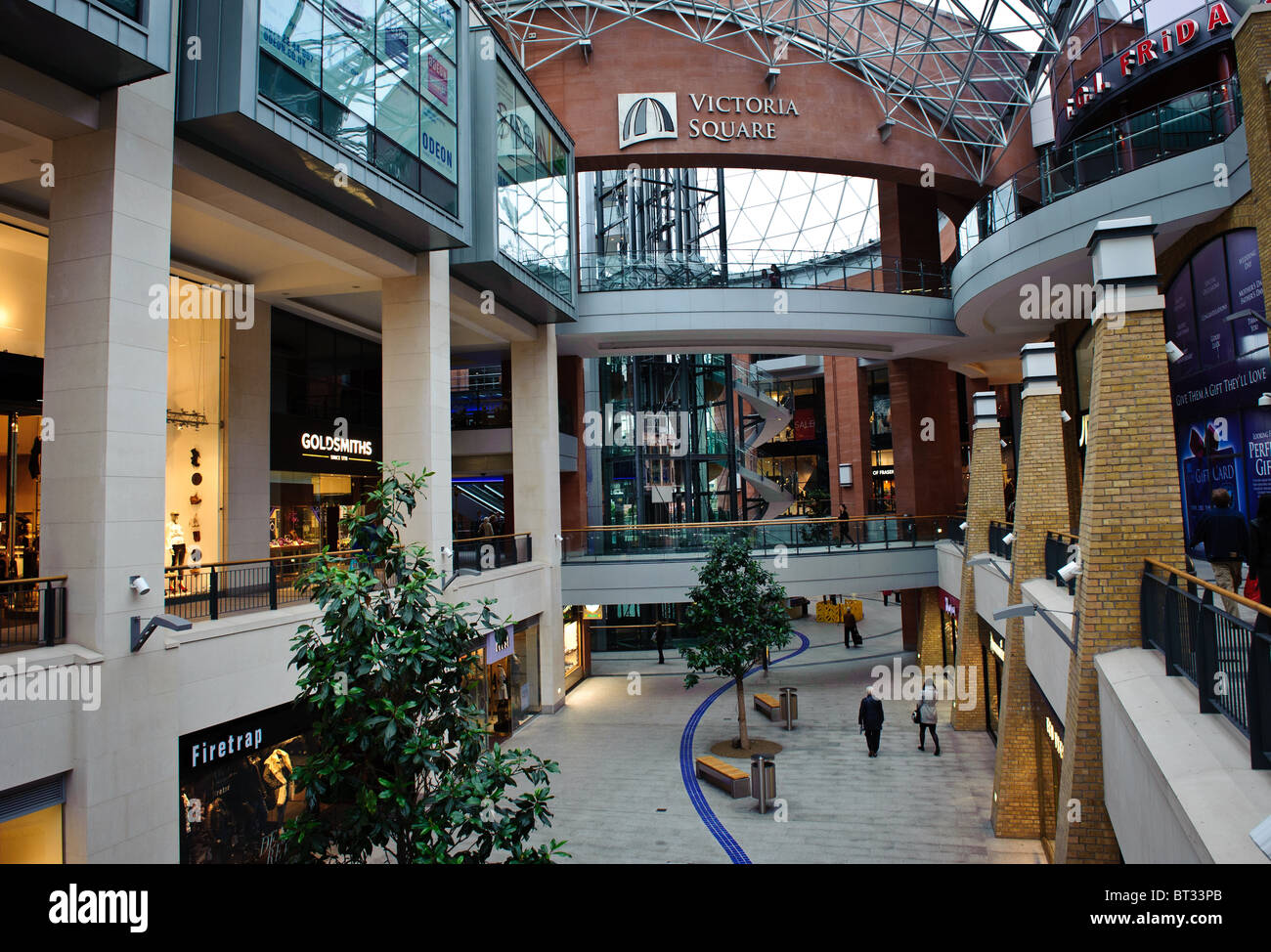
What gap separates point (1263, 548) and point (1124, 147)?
12.0m

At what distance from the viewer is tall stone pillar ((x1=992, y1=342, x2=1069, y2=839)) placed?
39.7ft

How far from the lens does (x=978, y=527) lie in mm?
18609

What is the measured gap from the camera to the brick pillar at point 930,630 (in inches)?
1021

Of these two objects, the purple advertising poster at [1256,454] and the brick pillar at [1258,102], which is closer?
the brick pillar at [1258,102]

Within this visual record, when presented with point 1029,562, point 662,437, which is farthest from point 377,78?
point 662,437

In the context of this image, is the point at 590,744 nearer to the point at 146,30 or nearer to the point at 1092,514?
the point at 1092,514

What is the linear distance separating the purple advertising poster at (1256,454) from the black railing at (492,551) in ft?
49.6

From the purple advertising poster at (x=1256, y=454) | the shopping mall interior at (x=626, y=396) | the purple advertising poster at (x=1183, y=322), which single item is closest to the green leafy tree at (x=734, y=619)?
the shopping mall interior at (x=626, y=396)

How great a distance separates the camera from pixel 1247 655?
14.4ft

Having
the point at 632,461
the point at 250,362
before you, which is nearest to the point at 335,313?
the point at 250,362

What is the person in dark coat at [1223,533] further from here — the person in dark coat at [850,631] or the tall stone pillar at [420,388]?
the person in dark coat at [850,631]

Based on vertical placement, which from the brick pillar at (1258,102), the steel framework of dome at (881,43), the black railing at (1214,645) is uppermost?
the steel framework of dome at (881,43)

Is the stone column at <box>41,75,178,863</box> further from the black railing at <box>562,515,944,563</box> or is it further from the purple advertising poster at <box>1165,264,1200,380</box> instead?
the purple advertising poster at <box>1165,264,1200,380</box>

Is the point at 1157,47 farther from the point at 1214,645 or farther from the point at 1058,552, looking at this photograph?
the point at 1214,645
